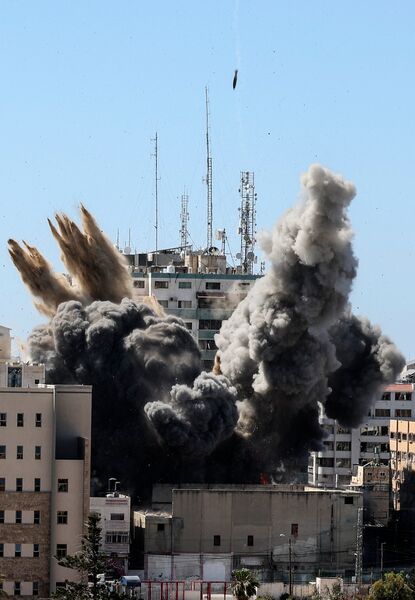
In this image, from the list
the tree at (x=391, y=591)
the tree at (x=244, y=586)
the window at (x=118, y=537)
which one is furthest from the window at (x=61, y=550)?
the window at (x=118, y=537)

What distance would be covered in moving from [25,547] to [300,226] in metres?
30.8

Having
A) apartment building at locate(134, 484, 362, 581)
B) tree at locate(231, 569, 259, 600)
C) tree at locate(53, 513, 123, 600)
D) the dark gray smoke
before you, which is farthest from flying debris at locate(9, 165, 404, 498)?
tree at locate(53, 513, 123, 600)

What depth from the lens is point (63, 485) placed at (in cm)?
7919

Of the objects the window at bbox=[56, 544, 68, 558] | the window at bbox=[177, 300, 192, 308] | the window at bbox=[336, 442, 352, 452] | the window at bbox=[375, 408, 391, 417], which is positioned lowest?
the window at bbox=[56, 544, 68, 558]

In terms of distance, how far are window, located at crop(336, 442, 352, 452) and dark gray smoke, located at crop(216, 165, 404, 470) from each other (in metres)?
21.8

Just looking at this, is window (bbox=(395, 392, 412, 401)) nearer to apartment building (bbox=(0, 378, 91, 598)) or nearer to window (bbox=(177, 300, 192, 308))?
window (bbox=(177, 300, 192, 308))

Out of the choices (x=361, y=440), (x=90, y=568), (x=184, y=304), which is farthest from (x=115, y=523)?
(x=361, y=440)

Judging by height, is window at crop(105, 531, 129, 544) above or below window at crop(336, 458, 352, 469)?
below

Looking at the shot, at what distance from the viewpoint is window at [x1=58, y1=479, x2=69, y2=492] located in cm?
7915

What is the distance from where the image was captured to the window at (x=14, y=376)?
323 ft

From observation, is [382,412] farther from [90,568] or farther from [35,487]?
[90,568]

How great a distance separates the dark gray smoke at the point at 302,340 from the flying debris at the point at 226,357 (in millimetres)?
A: 75

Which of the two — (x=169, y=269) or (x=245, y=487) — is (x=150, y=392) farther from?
(x=169, y=269)

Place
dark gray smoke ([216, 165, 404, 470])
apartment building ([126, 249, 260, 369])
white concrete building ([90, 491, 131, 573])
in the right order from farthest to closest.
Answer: apartment building ([126, 249, 260, 369]) → dark gray smoke ([216, 165, 404, 470]) → white concrete building ([90, 491, 131, 573])
